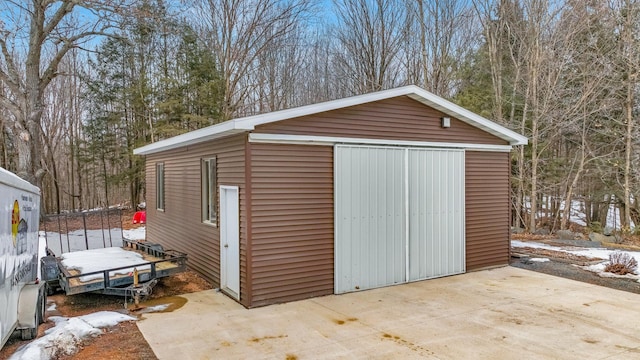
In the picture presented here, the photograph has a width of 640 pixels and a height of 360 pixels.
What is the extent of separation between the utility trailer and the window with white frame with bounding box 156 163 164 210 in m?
2.69

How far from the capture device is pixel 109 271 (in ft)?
18.9

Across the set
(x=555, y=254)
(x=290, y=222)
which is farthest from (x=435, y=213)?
(x=555, y=254)

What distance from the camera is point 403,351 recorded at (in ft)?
14.0

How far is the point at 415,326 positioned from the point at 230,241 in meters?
2.94

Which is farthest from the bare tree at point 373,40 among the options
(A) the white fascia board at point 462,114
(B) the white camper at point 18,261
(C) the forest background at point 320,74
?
(B) the white camper at point 18,261

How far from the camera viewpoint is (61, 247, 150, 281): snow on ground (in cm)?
621

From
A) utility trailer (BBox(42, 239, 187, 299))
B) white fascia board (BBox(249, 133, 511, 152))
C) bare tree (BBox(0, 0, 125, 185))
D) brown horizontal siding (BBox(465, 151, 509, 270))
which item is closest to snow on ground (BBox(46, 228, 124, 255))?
utility trailer (BBox(42, 239, 187, 299))

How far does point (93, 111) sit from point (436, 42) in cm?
1600

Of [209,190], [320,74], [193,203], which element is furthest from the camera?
[320,74]

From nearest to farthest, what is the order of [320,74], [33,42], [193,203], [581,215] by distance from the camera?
[193,203] < [33,42] < [581,215] < [320,74]

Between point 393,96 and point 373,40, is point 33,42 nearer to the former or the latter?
point 373,40

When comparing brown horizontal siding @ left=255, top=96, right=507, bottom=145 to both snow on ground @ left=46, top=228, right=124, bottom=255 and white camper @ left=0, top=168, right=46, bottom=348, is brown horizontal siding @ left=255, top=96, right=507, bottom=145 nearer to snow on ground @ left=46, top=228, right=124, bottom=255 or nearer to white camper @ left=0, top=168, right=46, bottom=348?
white camper @ left=0, top=168, right=46, bottom=348

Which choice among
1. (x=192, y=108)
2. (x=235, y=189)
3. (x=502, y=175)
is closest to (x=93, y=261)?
(x=235, y=189)

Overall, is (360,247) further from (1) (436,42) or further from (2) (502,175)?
(1) (436,42)
